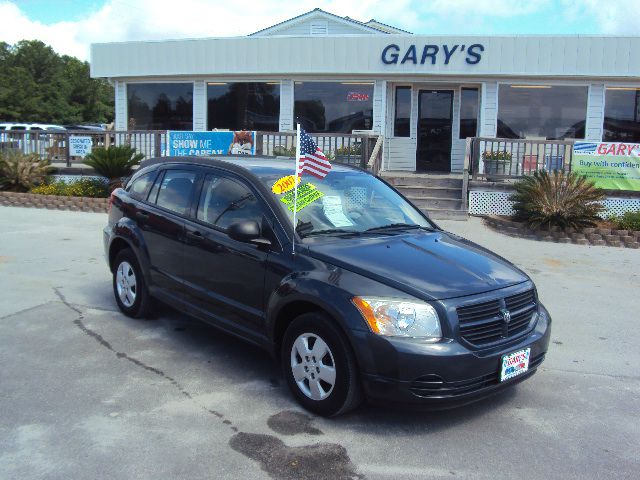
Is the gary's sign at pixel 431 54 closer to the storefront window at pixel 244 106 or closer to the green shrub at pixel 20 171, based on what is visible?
the storefront window at pixel 244 106

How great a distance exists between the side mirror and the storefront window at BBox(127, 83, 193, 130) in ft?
44.8

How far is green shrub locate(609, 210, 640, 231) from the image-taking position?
1151cm

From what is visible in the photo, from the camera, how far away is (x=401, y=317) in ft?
12.6

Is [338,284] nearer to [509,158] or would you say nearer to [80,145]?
[509,158]

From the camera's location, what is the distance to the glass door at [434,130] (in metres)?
16.5

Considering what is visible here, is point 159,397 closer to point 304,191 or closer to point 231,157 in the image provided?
point 304,191

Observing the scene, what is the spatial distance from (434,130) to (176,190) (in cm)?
1195

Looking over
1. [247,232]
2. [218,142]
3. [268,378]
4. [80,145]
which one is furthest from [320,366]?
[80,145]

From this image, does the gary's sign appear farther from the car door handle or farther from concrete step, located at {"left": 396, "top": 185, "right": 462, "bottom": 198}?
the car door handle

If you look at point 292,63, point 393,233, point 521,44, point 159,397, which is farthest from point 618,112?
point 159,397

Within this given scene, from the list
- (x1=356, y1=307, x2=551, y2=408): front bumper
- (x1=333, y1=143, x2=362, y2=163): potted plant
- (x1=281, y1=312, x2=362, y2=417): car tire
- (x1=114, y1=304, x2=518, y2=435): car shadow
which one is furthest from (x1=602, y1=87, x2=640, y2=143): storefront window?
(x1=281, y1=312, x2=362, y2=417): car tire

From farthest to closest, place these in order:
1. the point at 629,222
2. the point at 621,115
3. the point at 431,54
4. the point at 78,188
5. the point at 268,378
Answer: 1. the point at 621,115
2. the point at 431,54
3. the point at 78,188
4. the point at 629,222
5. the point at 268,378

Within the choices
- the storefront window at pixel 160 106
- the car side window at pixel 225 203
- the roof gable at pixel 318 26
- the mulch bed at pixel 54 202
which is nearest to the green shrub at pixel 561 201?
the car side window at pixel 225 203

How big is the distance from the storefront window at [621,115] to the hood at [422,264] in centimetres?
1253
